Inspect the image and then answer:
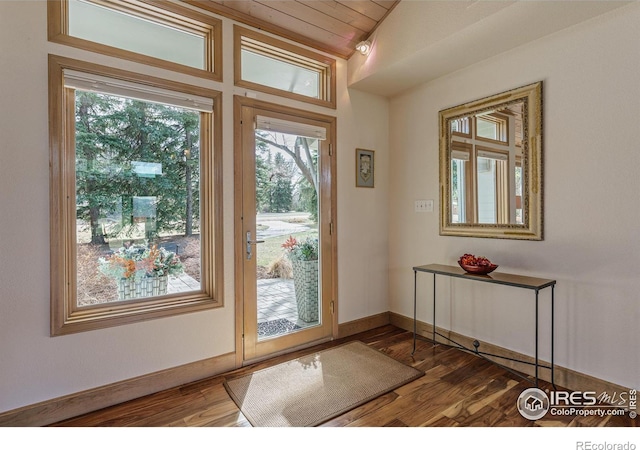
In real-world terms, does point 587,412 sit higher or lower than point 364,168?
lower

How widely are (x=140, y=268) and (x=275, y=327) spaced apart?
3.90 feet

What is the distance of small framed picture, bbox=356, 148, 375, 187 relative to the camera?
3.38 meters

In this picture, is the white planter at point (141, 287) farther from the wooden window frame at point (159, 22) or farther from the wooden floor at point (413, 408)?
the wooden window frame at point (159, 22)

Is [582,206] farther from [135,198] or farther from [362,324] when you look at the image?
[135,198]

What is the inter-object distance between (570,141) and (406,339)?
2.12 metres

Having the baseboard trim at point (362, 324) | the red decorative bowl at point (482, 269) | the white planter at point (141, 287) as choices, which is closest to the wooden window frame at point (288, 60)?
the white planter at point (141, 287)

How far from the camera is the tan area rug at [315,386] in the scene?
2.03 metres

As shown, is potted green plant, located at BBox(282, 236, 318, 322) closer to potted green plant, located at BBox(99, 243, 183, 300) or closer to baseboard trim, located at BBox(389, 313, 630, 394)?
potted green plant, located at BBox(99, 243, 183, 300)

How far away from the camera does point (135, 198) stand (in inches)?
91.4

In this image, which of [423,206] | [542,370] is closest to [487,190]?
[423,206]

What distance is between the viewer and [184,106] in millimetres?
2410

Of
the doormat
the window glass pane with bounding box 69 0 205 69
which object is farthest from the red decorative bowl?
the window glass pane with bounding box 69 0 205 69

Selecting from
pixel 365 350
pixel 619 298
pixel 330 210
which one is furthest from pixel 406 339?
pixel 619 298

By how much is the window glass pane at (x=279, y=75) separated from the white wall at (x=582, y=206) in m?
1.30
